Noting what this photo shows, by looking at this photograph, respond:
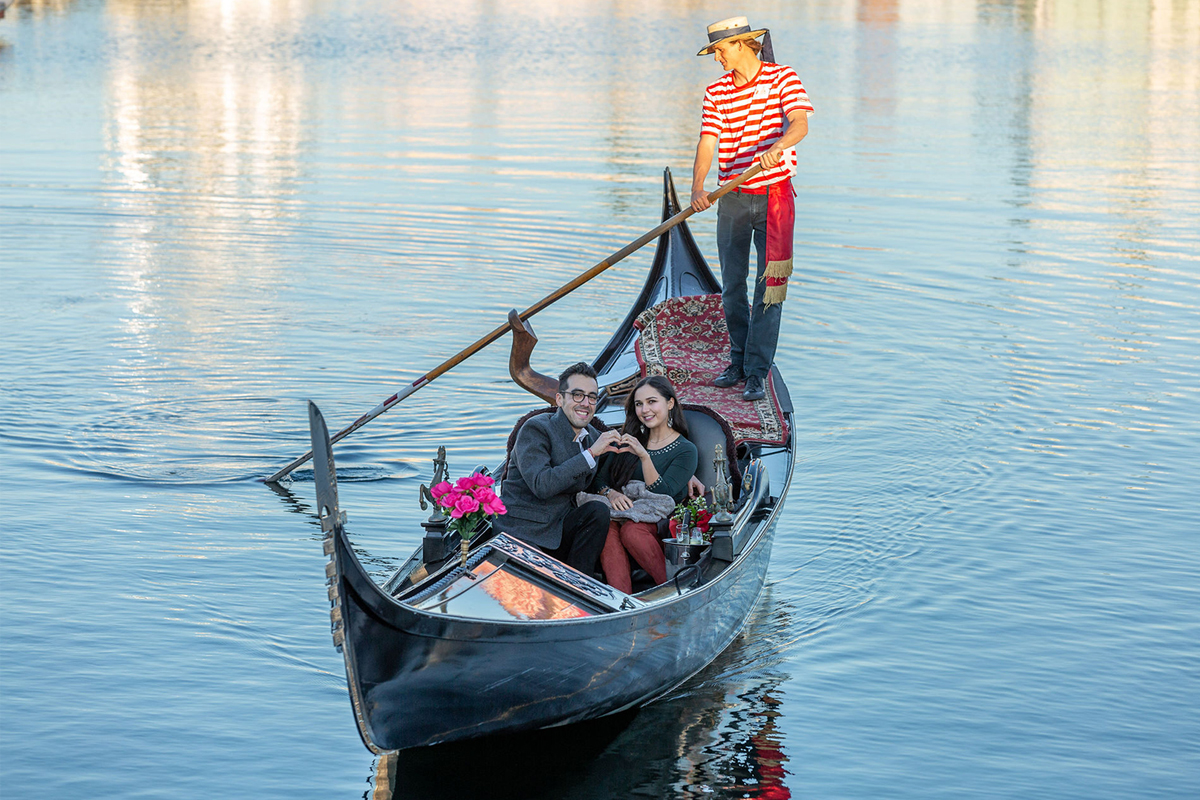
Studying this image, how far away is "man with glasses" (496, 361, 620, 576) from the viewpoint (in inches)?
177

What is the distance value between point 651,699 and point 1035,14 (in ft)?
109

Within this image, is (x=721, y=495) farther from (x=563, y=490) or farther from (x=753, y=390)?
(x=753, y=390)

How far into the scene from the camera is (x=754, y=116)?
239 inches

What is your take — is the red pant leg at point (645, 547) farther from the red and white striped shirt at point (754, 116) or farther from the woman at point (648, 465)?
the red and white striped shirt at point (754, 116)

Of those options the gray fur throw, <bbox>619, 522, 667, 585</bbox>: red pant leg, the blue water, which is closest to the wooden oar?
the blue water

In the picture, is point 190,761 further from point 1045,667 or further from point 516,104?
point 516,104

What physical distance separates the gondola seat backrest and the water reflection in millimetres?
834

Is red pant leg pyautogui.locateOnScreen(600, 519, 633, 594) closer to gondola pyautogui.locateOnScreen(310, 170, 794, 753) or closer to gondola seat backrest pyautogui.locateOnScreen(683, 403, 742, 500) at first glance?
gondola pyautogui.locateOnScreen(310, 170, 794, 753)

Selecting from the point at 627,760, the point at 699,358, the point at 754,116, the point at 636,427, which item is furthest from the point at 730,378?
the point at 627,760

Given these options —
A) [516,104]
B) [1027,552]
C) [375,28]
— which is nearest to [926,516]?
[1027,552]

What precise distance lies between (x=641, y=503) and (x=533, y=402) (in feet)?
10.1

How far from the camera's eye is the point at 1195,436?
7457 mm

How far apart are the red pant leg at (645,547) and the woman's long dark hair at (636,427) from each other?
0.86ft

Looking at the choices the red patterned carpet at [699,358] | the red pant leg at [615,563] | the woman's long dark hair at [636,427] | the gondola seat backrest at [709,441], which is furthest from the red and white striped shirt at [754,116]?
the red pant leg at [615,563]
